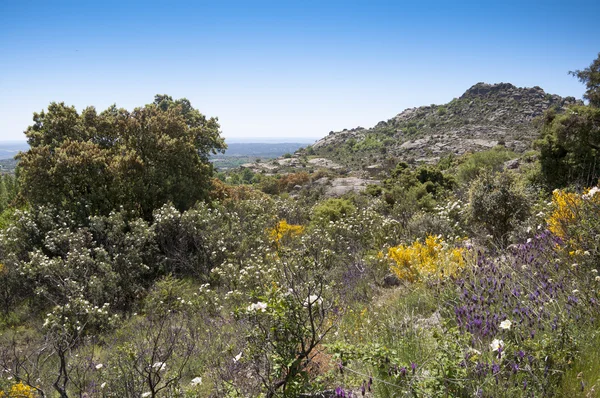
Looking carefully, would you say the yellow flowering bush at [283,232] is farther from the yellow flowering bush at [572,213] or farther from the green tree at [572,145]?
the green tree at [572,145]

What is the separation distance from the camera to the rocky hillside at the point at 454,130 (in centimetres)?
5406

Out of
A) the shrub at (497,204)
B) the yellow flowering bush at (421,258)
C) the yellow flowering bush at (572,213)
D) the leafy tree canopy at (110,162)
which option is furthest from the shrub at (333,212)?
the yellow flowering bush at (572,213)

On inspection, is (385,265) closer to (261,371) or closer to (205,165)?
(261,371)

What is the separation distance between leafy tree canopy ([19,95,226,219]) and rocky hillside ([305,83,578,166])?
38401 millimetres

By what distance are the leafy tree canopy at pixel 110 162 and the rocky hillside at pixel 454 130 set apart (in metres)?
38.4

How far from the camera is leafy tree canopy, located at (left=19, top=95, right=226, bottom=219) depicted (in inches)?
453

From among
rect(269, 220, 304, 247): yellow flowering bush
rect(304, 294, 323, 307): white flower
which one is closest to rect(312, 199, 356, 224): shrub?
rect(269, 220, 304, 247): yellow flowering bush

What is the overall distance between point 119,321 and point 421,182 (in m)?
17.6

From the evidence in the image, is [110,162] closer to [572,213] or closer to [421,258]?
[421,258]

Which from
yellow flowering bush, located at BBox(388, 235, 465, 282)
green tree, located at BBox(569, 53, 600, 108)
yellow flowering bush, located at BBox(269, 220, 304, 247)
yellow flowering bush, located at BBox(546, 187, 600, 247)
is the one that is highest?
green tree, located at BBox(569, 53, 600, 108)

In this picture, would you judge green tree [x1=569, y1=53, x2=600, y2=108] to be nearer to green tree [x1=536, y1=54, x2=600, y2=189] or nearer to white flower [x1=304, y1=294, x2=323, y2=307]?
green tree [x1=536, y1=54, x2=600, y2=189]

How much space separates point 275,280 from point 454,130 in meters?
70.8

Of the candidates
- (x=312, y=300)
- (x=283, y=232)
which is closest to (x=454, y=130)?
(x=283, y=232)

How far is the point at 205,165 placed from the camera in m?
15.3
